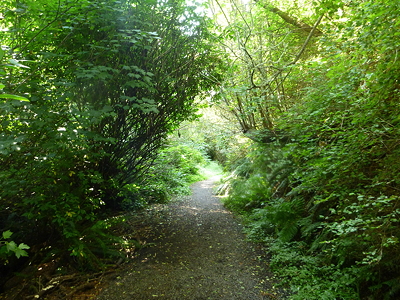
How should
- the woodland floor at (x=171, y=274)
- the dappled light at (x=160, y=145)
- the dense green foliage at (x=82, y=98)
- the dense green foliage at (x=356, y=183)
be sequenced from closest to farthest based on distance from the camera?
the dense green foliage at (x=356, y=183) → the dappled light at (x=160, y=145) → the dense green foliage at (x=82, y=98) → the woodland floor at (x=171, y=274)

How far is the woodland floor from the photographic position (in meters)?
3.48

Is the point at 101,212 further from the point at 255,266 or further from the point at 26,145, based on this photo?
the point at 255,266

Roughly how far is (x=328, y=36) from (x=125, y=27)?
4.14 metres

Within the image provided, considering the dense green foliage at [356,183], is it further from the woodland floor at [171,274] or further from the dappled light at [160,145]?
the woodland floor at [171,274]

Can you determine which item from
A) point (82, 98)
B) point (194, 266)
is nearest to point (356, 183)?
point (194, 266)

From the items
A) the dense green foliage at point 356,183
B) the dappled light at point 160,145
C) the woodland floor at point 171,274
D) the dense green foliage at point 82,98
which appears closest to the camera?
the dense green foliage at point 356,183

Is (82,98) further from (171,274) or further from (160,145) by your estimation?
(171,274)

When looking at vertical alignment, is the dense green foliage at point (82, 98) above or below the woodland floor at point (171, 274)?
above

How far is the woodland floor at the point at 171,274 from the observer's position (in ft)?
11.4

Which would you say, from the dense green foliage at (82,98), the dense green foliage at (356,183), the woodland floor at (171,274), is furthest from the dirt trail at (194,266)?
the dense green foliage at (82,98)

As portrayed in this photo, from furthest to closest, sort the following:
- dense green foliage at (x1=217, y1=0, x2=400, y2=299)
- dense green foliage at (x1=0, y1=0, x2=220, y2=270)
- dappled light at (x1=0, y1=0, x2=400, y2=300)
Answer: dense green foliage at (x1=0, y1=0, x2=220, y2=270) < dappled light at (x1=0, y1=0, x2=400, y2=300) < dense green foliage at (x1=217, y1=0, x2=400, y2=299)

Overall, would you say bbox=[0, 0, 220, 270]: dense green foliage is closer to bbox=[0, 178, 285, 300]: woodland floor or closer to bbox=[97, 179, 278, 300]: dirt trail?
bbox=[0, 178, 285, 300]: woodland floor

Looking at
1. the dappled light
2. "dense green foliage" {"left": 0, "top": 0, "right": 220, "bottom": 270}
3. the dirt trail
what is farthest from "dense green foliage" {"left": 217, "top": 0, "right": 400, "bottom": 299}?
"dense green foliage" {"left": 0, "top": 0, "right": 220, "bottom": 270}

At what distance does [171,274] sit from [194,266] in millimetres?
465
